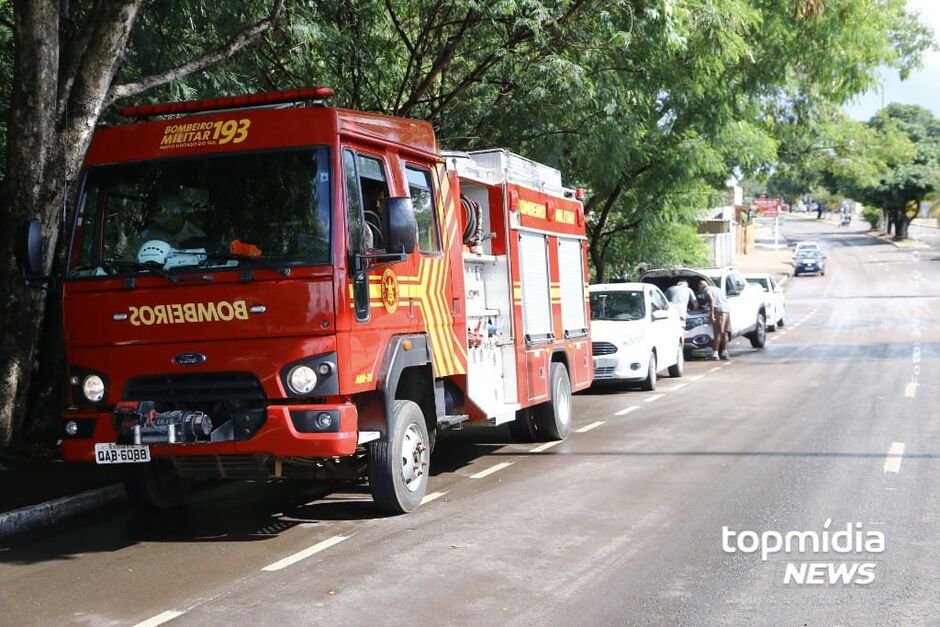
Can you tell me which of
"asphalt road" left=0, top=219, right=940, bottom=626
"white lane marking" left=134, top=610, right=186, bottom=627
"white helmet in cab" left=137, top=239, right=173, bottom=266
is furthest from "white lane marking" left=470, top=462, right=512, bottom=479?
"white lane marking" left=134, top=610, right=186, bottom=627

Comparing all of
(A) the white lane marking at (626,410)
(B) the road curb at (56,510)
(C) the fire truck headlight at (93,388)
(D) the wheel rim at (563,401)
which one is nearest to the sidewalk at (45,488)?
→ (B) the road curb at (56,510)

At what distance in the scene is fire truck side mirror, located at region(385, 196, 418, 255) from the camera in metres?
7.67

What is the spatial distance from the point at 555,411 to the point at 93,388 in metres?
5.82

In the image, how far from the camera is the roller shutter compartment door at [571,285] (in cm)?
1305

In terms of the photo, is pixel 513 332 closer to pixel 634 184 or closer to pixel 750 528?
pixel 750 528

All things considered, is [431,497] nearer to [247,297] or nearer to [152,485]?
[152,485]

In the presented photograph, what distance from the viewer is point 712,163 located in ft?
73.9

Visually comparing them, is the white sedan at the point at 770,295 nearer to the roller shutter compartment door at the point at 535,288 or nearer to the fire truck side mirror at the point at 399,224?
the roller shutter compartment door at the point at 535,288

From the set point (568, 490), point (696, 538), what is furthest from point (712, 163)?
point (696, 538)

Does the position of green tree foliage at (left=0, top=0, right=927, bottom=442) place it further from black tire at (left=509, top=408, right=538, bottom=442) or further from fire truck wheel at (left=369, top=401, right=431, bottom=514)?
black tire at (left=509, top=408, right=538, bottom=442)

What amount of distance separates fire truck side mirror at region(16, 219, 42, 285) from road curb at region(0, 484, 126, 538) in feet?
6.54

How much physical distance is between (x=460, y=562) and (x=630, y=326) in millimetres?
11385

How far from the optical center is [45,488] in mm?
9609

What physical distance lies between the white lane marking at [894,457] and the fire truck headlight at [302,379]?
218 inches
